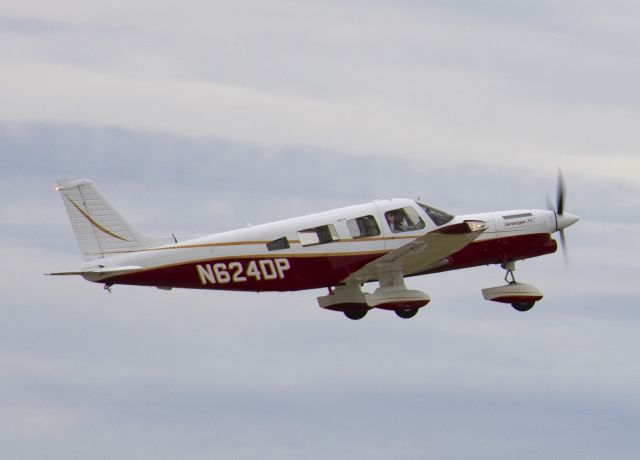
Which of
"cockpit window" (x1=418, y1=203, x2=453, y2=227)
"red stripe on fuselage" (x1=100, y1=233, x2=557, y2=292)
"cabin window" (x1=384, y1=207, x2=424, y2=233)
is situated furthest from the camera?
"cockpit window" (x1=418, y1=203, x2=453, y2=227)

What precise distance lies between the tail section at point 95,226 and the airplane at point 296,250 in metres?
0.02

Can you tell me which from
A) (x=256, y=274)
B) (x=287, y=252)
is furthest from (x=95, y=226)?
(x=287, y=252)

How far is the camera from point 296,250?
39188mm

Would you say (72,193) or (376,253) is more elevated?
(72,193)

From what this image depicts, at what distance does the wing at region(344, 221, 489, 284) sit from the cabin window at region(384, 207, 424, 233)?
75 centimetres

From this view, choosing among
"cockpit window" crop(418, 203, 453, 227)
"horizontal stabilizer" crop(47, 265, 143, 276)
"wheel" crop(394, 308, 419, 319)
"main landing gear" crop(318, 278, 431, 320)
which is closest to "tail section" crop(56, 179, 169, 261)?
"horizontal stabilizer" crop(47, 265, 143, 276)

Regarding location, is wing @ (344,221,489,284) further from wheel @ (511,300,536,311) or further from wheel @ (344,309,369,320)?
wheel @ (511,300,536,311)

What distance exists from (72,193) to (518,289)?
466 inches

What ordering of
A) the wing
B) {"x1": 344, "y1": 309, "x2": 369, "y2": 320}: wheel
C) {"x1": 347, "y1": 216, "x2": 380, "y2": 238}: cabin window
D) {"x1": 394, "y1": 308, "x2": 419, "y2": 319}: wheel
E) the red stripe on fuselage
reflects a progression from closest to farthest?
the red stripe on fuselage < the wing < {"x1": 347, "y1": 216, "x2": 380, "y2": 238}: cabin window < {"x1": 394, "y1": 308, "x2": 419, "y2": 319}: wheel < {"x1": 344, "y1": 309, "x2": 369, "y2": 320}: wheel

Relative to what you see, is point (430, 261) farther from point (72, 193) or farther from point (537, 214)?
point (72, 193)

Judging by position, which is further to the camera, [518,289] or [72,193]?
[518,289]

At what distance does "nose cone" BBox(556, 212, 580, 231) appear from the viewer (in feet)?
139

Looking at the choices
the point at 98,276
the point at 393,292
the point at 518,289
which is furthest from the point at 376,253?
the point at 98,276

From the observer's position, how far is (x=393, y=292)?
4003cm
